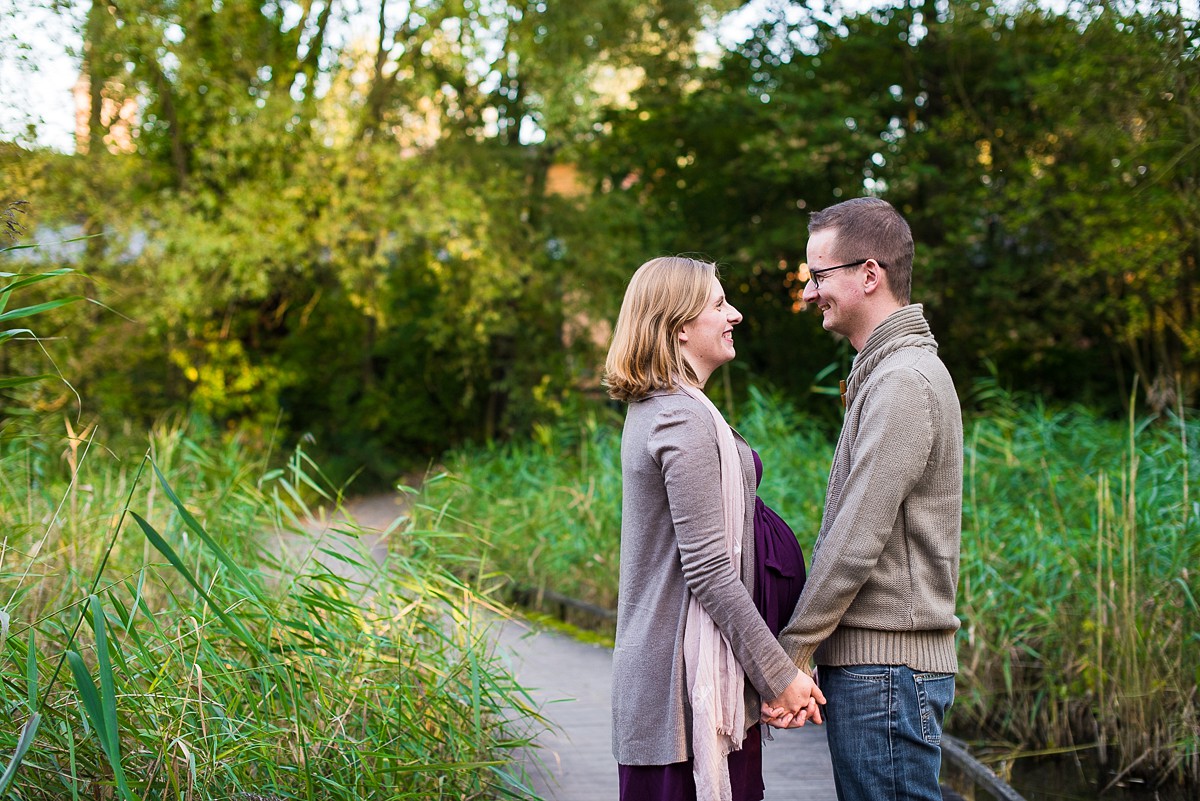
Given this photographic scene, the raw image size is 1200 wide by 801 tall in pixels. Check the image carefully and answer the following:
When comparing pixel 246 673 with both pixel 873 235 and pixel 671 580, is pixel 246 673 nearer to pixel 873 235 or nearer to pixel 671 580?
pixel 671 580

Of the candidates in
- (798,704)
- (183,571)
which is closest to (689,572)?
(798,704)

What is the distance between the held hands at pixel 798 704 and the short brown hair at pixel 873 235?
0.82 m

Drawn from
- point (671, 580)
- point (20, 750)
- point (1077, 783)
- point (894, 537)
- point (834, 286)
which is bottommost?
point (1077, 783)

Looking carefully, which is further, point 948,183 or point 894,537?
point 948,183

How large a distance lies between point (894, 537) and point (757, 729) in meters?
0.53

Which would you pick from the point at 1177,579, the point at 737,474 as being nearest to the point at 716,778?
the point at 737,474

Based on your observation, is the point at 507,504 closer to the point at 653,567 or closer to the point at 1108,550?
the point at 1108,550

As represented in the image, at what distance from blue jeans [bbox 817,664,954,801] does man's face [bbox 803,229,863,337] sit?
2.36ft

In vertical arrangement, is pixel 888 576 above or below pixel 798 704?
above

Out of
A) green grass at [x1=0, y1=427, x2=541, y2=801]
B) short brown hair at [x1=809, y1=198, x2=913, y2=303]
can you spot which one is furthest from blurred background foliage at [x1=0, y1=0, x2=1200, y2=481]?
short brown hair at [x1=809, y1=198, x2=913, y2=303]

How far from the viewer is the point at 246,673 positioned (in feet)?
11.2

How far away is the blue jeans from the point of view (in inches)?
84.7

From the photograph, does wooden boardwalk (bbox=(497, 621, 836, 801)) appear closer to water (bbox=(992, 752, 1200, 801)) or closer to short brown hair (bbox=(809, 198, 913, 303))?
water (bbox=(992, 752, 1200, 801))

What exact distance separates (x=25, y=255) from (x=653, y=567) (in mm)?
10525
